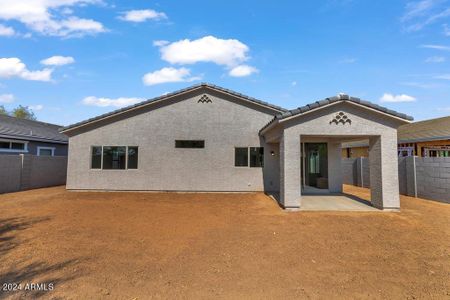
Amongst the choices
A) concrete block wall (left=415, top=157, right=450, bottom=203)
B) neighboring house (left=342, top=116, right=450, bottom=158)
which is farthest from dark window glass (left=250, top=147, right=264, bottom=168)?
neighboring house (left=342, top=116, right=450, bottom=158)

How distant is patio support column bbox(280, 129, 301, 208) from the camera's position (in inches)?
315

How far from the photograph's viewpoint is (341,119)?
26.9 ft

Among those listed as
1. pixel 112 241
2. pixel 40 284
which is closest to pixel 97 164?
pixel 112 241

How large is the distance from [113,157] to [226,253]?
10244mm

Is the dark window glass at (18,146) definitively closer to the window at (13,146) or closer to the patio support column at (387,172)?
the window at (13,146)

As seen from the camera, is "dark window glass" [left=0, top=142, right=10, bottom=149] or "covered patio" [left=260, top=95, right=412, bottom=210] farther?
"dark window glass" [left=0, top=142, right=10, bottom=149]

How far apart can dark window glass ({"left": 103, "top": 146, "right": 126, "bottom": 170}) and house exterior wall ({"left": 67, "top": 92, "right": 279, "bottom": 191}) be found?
10.8 inches

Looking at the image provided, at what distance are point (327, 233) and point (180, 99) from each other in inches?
383

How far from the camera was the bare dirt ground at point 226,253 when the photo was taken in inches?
131

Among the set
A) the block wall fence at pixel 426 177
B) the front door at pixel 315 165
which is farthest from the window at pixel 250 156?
the block wall fence at pixel 426 177

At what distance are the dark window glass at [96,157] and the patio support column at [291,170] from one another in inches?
386

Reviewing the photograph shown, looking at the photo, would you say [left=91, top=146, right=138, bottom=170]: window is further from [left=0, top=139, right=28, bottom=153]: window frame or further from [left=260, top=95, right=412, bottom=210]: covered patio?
[left=260, top=95, right=412, bottom=210]: covered patio

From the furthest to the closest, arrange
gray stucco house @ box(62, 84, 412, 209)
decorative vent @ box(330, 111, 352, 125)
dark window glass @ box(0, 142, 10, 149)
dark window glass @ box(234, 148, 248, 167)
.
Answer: dark window glass @ box(0, 142, 10, 149), dark window glass @ box(234, 148, 248, 167), gray stucco house @ box(62, 84, 412, 209), decorative vent @ box(330, 111, 352, 125)

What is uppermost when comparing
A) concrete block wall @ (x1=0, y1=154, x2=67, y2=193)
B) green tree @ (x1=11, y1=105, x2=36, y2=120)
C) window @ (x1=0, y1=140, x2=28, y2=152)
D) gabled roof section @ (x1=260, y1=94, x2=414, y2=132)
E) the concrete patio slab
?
green tree @ (x1=11, y1=105, x2=36, y2=120)
